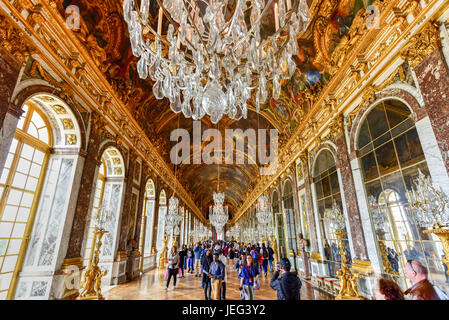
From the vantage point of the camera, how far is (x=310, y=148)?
8414mm

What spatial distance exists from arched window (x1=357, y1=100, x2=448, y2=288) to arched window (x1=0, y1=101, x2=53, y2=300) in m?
7.88

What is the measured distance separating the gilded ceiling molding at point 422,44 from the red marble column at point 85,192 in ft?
25.0

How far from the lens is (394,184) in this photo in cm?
429

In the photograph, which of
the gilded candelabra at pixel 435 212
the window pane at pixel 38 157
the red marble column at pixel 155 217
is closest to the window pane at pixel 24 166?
the window pane at pixel 38 157

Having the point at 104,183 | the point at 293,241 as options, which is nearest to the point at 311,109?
the point at 293,241

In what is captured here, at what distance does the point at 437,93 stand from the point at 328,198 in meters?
4.32

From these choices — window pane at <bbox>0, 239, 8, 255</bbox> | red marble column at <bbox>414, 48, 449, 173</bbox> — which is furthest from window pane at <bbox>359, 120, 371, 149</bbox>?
A: window pane at <bbox>0, 239, 8, 255</bbox>

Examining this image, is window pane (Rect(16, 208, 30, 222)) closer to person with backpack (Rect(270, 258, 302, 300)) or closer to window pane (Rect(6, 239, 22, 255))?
window pane (Rect(6, 239, 22, 255))

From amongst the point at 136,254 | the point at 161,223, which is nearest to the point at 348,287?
the point at 136,254

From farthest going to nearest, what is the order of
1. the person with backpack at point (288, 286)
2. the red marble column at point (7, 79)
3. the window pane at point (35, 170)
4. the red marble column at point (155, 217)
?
the red marble column at point (155, 217), the window pane at point (35, 170), the red marble column at point (7, 79), the person with backpack at point (288, 286)

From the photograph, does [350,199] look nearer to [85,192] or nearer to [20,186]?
[85,192]

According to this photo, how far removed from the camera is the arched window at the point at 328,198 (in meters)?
6.31

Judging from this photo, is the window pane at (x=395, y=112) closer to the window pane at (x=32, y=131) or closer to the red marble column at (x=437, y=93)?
the red marble column at (x=437, y=93)

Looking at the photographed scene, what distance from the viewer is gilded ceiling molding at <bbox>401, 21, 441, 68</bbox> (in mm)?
3375
